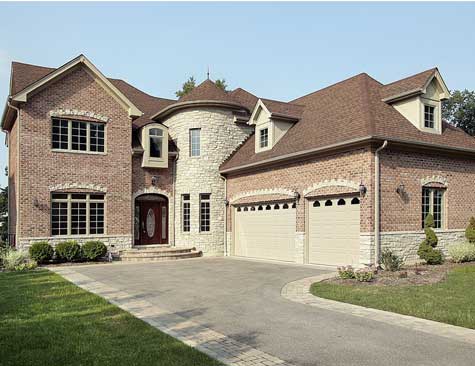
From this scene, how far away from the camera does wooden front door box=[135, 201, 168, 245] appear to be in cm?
2139

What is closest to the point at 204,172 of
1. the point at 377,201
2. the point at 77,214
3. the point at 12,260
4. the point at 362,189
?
the point at 77,214

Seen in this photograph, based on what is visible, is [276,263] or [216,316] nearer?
[216,316]

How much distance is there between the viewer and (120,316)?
804cm

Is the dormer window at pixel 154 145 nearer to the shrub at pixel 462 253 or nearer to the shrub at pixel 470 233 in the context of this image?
the shrub at pixel 462 253

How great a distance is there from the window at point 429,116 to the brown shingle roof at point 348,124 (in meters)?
0.52

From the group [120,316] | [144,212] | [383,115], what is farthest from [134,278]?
[383,115]

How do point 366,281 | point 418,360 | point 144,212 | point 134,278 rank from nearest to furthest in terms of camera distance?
point 418,360 < point 366,281 < point 134,278 < point 144,212

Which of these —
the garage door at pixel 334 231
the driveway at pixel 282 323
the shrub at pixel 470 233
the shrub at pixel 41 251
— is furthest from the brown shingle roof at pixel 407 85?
the shrub at pixel 41 251

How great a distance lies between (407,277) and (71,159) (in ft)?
46.8

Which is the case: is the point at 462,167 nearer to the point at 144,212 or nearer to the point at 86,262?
the point at 144,212

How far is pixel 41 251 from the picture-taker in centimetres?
1747

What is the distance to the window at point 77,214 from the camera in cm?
1875

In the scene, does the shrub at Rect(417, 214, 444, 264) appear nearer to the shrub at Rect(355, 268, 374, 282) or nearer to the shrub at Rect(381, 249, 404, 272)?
the shrub at Rect(381, 249, 404, 272)

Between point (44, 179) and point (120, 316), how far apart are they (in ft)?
40.4
